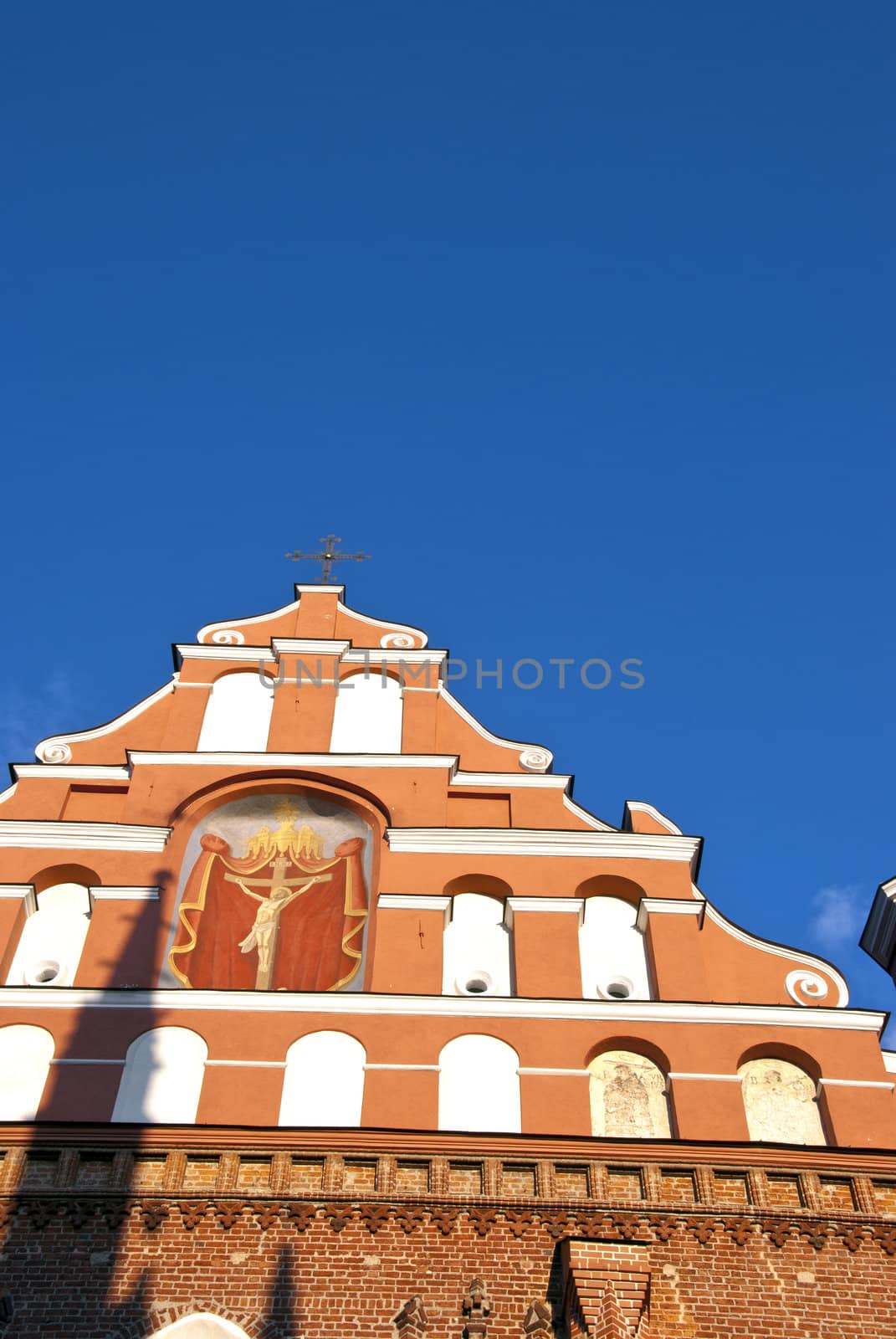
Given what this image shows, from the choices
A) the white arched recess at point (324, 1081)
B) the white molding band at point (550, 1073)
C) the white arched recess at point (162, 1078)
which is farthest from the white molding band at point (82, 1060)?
the white molding band at point (550, 1073)

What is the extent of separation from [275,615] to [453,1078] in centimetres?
633

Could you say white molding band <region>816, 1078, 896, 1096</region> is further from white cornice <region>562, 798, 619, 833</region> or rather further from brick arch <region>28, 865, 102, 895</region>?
brick arch <region>28, 865, 102, 895</region>

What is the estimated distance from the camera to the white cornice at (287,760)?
1433cm

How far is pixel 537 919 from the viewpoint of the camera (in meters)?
13.0

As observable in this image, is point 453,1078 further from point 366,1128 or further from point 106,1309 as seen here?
point 106,1309

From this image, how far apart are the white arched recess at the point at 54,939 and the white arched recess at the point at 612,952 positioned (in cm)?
412

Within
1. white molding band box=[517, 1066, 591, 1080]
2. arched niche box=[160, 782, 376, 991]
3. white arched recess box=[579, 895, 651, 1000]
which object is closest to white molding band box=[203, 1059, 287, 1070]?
arched niche box=[160, 782, 376, 991]

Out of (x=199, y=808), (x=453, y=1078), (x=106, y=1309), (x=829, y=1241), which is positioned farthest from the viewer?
(x=199, y=808)

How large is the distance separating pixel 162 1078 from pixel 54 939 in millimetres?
1886

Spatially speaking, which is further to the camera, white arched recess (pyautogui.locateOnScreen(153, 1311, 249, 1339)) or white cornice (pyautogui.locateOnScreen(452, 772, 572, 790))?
white cornice (pyautogui.locateOnScreen(452, 772, 572, 790))

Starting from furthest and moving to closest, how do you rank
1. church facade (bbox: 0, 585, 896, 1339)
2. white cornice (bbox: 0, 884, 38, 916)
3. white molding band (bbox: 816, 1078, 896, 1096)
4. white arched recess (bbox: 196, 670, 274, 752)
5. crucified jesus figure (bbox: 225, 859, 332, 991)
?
white arched recess (bbox: 196, 670, 274, 752), white cornice (bbox: 0, 884, 38, 916), crucified jesus figure (bbox: 225, 859, 332, 991), white molding band (bbox: 816, 1078, 896, 1096), church facade (bbox: 0, 585, 896, 1339)

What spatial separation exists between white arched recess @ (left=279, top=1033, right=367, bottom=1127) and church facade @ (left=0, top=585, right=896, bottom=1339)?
27 millimetres

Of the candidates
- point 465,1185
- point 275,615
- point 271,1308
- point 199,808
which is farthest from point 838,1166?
point 275,615

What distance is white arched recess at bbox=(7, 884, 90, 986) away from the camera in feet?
41.2
